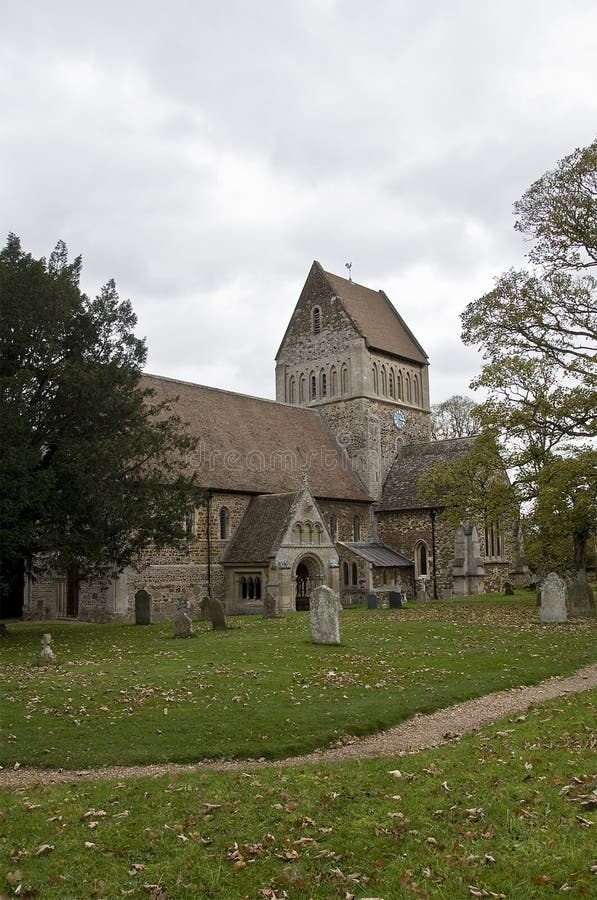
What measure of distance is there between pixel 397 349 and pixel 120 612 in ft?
74.5

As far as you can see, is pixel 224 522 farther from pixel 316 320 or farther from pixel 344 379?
pixel 316 320

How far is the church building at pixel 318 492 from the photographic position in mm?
28859

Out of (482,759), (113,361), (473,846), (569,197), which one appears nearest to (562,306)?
(569,197)

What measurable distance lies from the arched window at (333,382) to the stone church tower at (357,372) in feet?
0.09

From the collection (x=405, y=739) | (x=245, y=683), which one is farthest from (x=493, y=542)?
(x=405, y=739)

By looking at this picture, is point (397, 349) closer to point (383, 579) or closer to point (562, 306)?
point (383, 579)

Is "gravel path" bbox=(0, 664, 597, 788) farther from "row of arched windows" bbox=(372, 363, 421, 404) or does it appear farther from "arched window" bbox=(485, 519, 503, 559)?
"row of arched windows" bbox=(372, 363, 421, 404)

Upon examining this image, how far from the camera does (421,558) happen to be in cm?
3672

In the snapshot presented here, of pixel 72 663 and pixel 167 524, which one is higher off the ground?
pixel 167 524

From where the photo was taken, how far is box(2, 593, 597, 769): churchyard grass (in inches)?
362

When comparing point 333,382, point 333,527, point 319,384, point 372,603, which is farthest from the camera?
point 319,384

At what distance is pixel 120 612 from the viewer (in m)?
26.3

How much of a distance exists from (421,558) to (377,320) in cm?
1422

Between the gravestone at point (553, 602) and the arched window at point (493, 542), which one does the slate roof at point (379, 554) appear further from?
the gravestone at point (553, 602)
